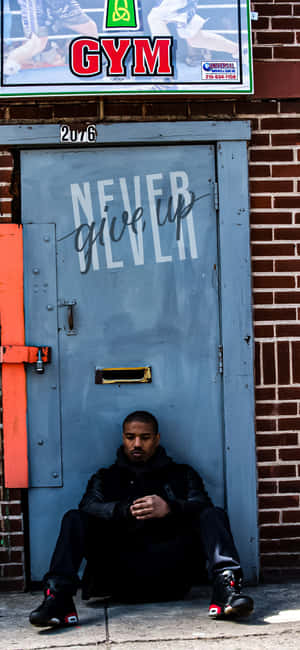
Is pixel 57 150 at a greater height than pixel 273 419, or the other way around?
pixel 57 150

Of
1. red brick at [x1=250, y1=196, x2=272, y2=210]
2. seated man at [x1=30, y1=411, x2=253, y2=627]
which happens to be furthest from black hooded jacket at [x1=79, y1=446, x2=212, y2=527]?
red brick at [x1=250, y1=196, x2=272, y2=210]

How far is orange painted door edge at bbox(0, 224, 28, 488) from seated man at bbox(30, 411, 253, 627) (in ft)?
1.59

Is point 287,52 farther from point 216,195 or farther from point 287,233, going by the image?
point 287,233

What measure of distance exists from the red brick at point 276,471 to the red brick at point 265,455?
37 mm

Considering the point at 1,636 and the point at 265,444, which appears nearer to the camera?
the point at 1,636

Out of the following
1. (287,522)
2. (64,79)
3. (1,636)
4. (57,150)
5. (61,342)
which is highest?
(64,79)

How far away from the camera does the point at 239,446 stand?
4285mm

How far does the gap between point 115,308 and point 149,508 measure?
1196mm

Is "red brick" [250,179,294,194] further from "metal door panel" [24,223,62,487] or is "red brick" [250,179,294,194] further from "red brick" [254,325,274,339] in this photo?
"metal door panel" [24,223,62,487]

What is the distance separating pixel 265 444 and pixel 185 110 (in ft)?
6.57

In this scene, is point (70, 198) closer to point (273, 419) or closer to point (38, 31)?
point (38, 31)

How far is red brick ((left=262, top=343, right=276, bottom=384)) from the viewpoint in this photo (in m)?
4.33

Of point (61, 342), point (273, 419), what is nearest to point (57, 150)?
point (61, 342)

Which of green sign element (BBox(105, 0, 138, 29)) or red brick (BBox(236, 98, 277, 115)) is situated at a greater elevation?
green sign element (BBox(105, 0, 138, 29))
